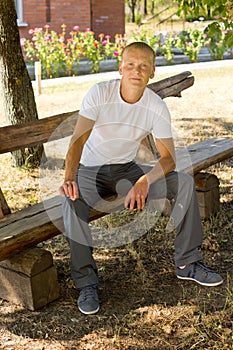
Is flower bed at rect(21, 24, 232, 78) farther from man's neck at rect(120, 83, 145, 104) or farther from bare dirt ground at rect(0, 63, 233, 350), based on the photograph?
man's neck at rect(120, 83, 145, 104)

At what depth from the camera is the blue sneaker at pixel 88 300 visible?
11.6 ft

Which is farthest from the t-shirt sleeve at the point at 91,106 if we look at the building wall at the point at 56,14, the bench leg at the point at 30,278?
the building wall at the point at 56,14

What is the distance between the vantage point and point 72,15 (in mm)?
16172

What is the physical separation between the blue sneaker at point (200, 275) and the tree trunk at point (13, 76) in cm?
307

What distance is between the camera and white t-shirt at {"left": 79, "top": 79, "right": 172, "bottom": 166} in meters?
3.93

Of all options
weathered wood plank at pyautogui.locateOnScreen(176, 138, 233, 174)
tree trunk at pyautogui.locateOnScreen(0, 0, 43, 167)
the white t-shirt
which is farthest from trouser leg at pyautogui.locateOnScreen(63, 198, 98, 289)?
tree trunk at pyautogui.locateOnScreen(0, 0, 43, 167)

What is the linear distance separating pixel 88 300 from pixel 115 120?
3.94 feet

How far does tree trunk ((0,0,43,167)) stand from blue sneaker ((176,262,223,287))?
3.07 meters

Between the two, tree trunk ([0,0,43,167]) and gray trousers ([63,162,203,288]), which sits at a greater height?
tree trunk ([0,0,43,167])

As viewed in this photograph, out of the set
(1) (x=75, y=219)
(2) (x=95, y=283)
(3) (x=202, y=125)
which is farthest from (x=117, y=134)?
(3) (x=202, y=125)

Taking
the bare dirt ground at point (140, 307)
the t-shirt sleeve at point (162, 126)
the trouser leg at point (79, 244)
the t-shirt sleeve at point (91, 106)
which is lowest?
the bare dirt ground at point (140, 307)

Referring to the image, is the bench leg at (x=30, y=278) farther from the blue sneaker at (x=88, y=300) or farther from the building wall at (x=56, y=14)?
the building wall at (x=56, y=14)

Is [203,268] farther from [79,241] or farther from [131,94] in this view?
[131,94]

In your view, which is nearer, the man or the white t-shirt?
the man
